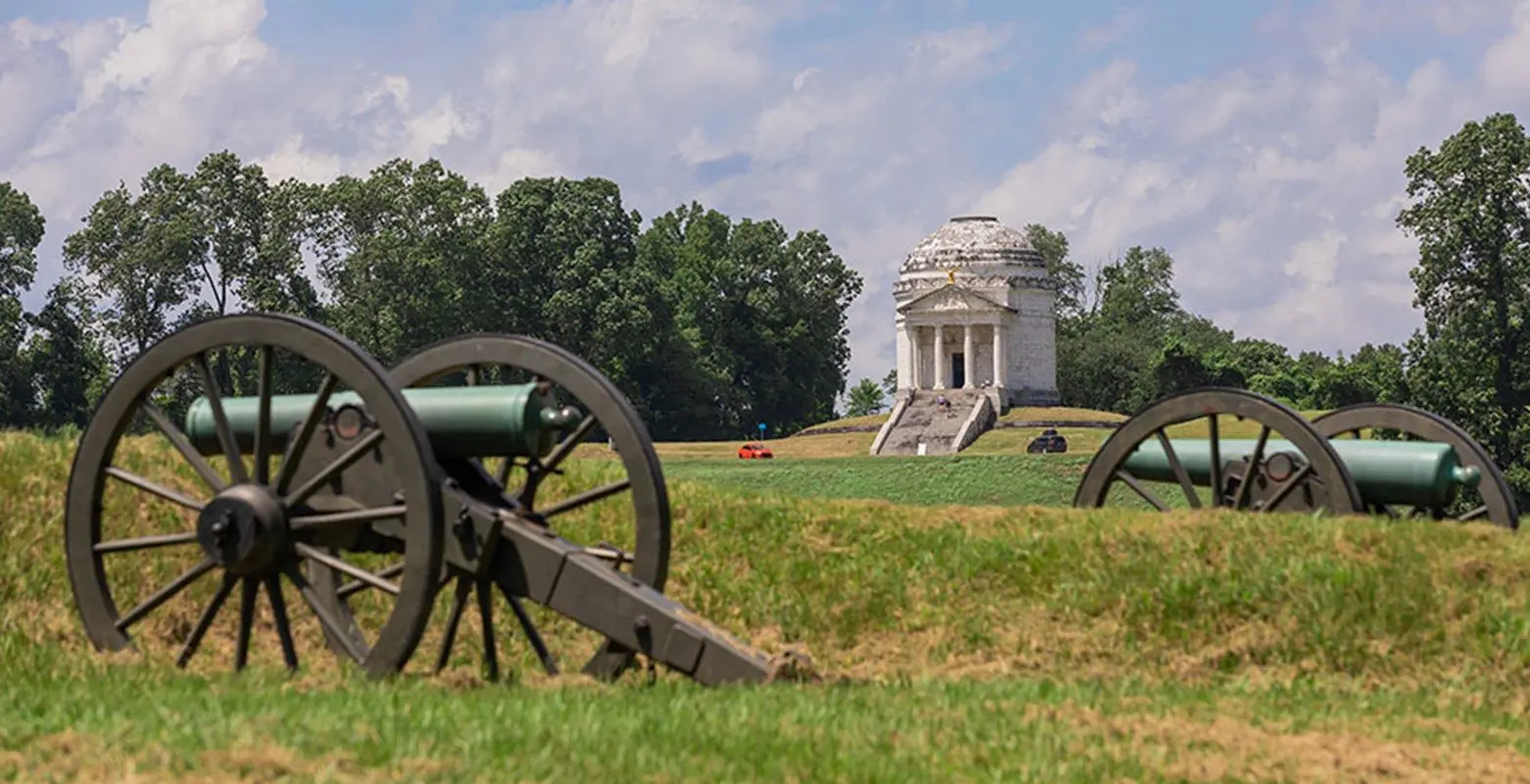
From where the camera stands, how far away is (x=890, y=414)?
98312mm

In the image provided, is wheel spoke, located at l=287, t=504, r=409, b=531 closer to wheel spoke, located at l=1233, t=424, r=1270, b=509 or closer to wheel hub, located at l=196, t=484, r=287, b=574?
wheel hub, located at l=196, t=484, r=287, b=574

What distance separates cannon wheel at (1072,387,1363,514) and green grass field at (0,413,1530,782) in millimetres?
733

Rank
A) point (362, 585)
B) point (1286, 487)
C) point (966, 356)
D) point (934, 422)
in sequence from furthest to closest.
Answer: point (966, 356), point (934, 422), point (1286, 487), point (362, 585)

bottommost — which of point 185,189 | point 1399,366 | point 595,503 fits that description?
point 595,503

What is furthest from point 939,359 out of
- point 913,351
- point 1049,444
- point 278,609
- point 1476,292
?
point 278,609

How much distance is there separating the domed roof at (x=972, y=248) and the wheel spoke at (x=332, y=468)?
10383cm

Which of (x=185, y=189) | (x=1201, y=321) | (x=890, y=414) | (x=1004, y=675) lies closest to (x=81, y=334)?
(x=185, y=189)

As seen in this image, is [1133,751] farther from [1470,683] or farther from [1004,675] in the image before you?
[1470,683]

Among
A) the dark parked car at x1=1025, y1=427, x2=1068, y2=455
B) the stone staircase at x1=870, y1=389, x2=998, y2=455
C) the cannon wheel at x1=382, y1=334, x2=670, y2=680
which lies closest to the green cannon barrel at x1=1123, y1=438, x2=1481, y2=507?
the cannon wheel at x1=382, y1=334, x2=670, y2=680

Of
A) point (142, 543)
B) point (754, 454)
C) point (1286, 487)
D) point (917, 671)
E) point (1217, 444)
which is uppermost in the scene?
point (754, 454)

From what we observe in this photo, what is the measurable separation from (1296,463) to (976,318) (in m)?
94.2

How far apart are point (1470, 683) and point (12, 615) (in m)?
10.3

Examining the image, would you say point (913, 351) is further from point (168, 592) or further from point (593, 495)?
point (168, 592)

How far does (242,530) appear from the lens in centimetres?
1265
